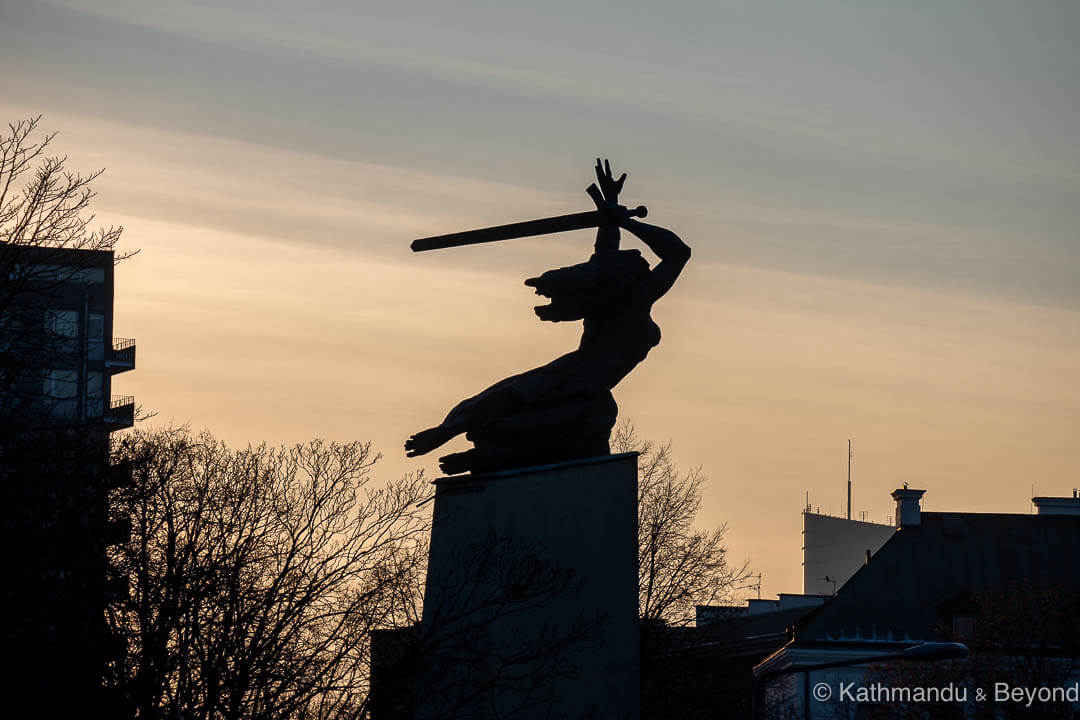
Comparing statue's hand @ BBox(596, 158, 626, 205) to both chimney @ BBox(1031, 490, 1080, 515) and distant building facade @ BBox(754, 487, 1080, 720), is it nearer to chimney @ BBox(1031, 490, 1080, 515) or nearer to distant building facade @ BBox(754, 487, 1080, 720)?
distant building facade @ BBox(754, 487, 1080, 720)

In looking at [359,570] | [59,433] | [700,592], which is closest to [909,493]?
[700,592]

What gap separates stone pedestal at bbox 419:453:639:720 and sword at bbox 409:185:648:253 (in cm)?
231

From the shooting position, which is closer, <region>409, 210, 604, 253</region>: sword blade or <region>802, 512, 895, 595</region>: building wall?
<region>409, 210, 604, 253</region>: sword blade

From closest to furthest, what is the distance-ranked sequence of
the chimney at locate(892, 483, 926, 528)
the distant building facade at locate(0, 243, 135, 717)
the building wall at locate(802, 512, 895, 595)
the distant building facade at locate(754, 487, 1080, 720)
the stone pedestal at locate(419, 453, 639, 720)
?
the stone pedestal at locate(419, 453, 639, 720) → the distant building facade at locate(0, 243, 135, 717) → the distant building facade at locate(754, 487, 1080, 720) → the chimney at locate(892, 483, 926, 528) → the building wall at locate(802, 512, 895, 595)

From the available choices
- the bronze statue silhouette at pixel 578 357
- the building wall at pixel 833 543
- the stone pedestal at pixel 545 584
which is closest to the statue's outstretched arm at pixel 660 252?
the bronze statue silhouette at pixel 578 357

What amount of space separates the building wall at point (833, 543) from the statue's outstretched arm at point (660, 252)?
166 feet

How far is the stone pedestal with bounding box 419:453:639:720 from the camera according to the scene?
18.0m

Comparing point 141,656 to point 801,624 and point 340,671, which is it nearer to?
point 340,671

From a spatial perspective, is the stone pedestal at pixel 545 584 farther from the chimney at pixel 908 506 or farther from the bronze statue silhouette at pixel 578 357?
the chimney at pixel 908 506

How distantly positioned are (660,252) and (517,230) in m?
1.42

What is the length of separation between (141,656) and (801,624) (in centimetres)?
2648

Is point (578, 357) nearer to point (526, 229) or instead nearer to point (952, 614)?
point (526, 229)

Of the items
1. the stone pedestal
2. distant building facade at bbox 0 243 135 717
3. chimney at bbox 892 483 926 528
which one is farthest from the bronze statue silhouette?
chimney at bbox 892 483 926 528

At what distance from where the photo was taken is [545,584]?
59.2 ft
